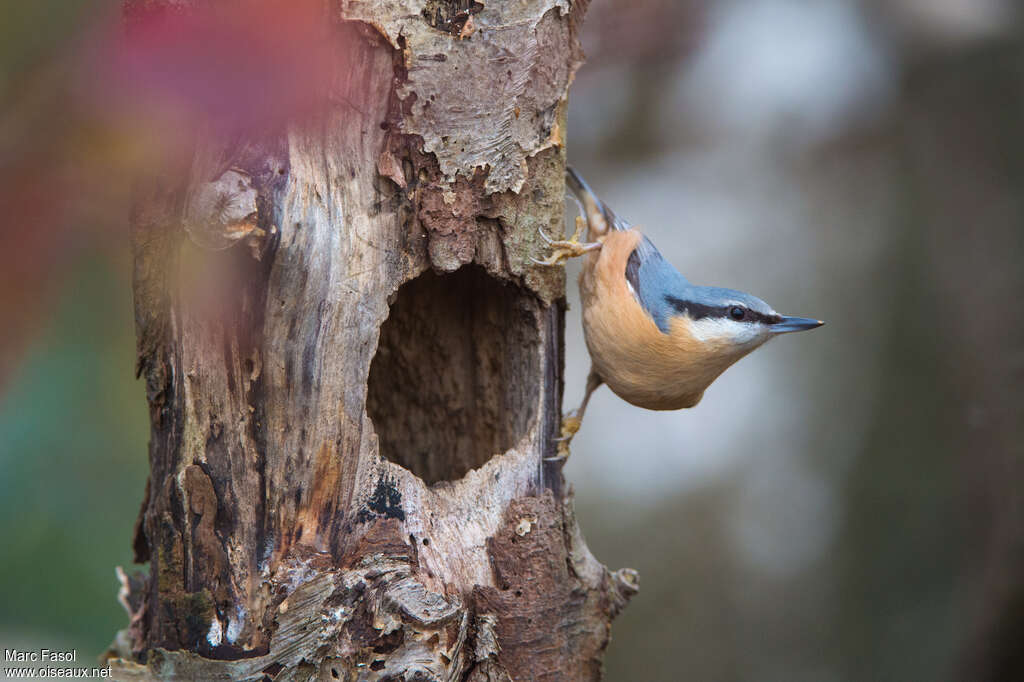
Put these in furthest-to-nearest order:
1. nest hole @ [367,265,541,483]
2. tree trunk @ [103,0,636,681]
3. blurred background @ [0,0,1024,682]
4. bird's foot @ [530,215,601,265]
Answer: blurred background @ [0,0,1024,682]
nest hole @ [367,265,541,483]
bird's foot @ [530,215,601,265]
tree trunk @ [103,0,636,681]

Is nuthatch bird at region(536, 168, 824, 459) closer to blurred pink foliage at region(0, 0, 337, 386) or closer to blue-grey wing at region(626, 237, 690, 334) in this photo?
blue-grey wing at region(626, 237, 690, 334)

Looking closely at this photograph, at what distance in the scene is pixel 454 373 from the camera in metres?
3.01

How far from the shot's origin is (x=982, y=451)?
436 cm

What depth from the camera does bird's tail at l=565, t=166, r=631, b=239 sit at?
129 inches

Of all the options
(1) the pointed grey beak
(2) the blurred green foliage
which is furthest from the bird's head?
(2) the blurred green foliage

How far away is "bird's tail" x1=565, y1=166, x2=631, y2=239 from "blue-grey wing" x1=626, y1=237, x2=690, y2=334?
172 mm

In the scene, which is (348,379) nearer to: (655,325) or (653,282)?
(655,325)

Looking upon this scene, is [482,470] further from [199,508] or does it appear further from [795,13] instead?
[795,13]

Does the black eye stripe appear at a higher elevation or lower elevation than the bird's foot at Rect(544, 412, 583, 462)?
higher

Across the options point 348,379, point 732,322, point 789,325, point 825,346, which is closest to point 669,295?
point 732,322

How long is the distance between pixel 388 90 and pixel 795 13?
3.17m

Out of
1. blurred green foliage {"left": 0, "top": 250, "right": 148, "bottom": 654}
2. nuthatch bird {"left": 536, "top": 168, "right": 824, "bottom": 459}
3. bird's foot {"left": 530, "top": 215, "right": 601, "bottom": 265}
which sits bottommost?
blurred green foliage {"left": 0, "top": 250, "right": 148, "bottom": 654}

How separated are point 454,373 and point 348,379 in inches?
29.0

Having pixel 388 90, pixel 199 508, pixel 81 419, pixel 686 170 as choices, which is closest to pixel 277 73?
pixel 388 90
